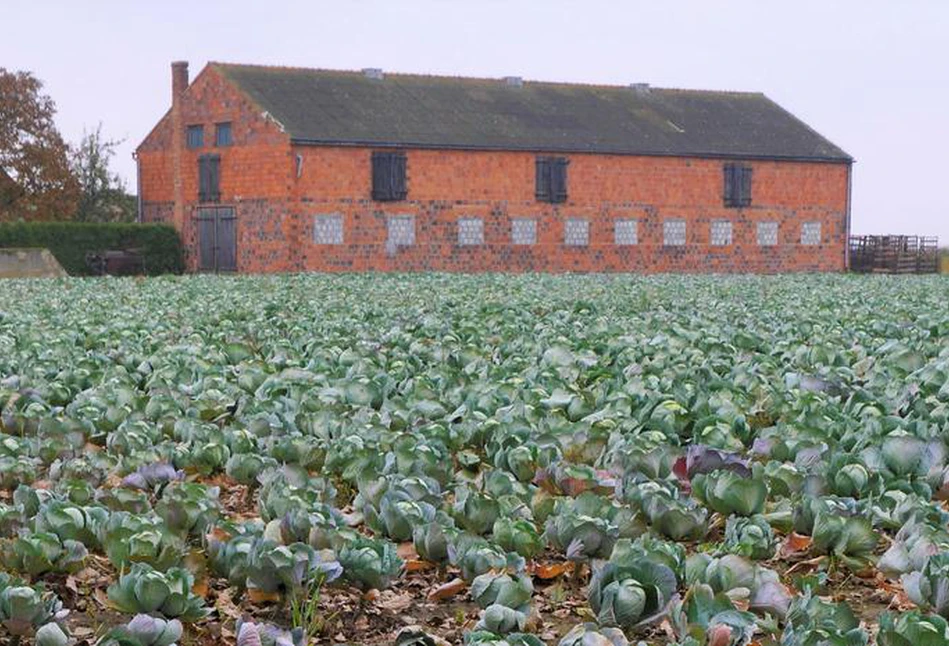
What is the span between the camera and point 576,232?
51.6 m

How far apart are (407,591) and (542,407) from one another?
277cm

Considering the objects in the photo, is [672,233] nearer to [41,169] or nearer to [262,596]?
[41,169]

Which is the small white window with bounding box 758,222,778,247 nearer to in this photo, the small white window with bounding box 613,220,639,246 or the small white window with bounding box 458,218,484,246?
the small white window with bounding box 613,220,639,246

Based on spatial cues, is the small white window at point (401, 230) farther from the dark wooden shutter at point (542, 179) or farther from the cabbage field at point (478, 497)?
the cabbage field at point (478, 497)

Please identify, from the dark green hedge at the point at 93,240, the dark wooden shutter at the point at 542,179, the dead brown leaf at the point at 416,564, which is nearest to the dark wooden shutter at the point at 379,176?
the dark wooden shutter at the point at 542,179

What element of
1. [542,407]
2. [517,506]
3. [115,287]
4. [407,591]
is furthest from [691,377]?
[115,287]

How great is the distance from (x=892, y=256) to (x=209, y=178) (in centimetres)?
2938

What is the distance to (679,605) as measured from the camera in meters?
3.79

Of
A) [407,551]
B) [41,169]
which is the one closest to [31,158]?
[41,169]

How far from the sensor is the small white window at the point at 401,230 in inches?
1896

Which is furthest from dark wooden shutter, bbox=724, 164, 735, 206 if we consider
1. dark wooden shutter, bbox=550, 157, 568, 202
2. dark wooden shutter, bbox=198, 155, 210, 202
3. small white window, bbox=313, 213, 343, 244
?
dark wooden shutter, bbox=198, 155, 210, 202

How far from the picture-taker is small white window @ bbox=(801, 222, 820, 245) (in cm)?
5588

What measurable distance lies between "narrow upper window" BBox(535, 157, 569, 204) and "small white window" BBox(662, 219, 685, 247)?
474cm

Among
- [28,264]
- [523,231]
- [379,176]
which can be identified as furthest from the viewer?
[523,231]
